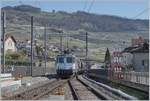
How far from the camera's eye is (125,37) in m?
159

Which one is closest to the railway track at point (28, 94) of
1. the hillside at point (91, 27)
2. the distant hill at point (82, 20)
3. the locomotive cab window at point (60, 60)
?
the locomotive cab window at point (60, 60)

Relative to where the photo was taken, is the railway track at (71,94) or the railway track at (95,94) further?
the railway track at (71,94)

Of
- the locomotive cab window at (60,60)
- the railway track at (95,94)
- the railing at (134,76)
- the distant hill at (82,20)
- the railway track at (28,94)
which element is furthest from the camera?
the distant hill at (82,20)

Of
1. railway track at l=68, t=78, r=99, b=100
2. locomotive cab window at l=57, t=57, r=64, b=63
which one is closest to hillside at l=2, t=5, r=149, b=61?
locomotive cab window at l=57, t=57, r=64, b=63

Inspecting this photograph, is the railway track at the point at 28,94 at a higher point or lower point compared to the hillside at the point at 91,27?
lower

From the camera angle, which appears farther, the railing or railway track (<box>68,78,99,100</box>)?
the railing

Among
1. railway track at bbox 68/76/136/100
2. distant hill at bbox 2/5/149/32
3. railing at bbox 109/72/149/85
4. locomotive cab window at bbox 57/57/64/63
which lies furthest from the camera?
distant hill at bbox 2/5/149/32

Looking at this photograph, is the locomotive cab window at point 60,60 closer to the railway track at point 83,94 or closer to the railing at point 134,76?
the railing at point 134,76

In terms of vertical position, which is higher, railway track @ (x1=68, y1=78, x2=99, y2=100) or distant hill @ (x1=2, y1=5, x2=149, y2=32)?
distant hill @ (x1=2, y1=5, x2=149, y2=32)

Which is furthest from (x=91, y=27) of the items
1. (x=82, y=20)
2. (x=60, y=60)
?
(x=60, y=60)

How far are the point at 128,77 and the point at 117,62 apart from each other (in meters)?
6.07

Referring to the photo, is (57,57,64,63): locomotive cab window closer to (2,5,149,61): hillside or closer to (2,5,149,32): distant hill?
(2,5,149,61): hillside

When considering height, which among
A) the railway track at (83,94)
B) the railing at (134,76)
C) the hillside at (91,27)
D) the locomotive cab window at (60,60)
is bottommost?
the railway track at (83,94)

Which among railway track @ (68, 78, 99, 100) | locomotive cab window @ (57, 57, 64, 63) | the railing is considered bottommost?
railway track @ (68, 78, 99, 100)
